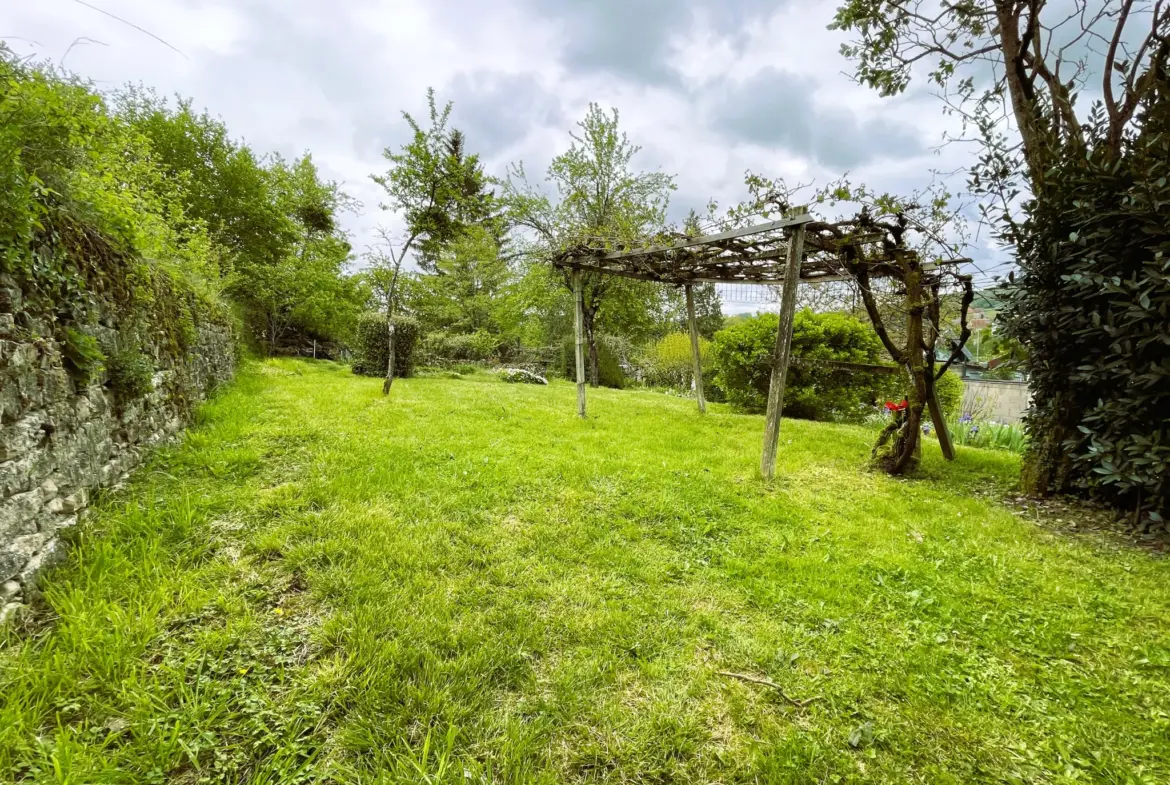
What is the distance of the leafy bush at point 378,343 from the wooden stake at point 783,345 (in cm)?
930

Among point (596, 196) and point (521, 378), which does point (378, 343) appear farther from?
point (596, 196)

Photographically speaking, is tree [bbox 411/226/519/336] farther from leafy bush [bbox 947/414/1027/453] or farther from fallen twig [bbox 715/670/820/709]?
fallen twig [bbox 715/670/820/709]

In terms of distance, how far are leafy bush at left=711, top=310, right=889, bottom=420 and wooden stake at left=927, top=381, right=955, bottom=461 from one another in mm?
3099

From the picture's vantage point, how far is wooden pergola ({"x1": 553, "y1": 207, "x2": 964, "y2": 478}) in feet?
13.3

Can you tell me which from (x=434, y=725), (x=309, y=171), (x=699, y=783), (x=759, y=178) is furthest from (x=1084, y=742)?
(x=309, y=171)

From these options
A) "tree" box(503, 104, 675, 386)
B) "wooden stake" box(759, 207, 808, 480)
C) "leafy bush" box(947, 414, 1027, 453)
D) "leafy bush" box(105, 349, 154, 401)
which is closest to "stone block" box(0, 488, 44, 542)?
"leafy bush" box(105, 349, 154, 401)

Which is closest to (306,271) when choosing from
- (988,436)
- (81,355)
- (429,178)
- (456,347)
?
(456,347)

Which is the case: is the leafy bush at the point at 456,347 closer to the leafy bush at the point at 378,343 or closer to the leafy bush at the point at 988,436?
the leafy bush at the point at 378,343

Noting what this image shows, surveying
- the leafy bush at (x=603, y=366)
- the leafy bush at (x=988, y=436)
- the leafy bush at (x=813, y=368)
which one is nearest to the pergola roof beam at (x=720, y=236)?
the leafy bush at (x=813, y=368)

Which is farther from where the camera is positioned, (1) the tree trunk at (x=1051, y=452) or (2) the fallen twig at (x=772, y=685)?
(1) the tree trunk at (x=1051, y=452)

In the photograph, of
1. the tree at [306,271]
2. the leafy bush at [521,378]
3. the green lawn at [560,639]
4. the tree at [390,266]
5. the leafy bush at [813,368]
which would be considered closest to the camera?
the green lawn at [560,639]

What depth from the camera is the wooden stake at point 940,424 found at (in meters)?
4.77

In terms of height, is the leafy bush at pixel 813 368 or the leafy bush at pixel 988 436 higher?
the leafy bush at pixel 813 368

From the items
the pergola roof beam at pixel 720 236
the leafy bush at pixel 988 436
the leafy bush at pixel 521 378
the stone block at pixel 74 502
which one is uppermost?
the pergola roof beam at pixel 720 236
